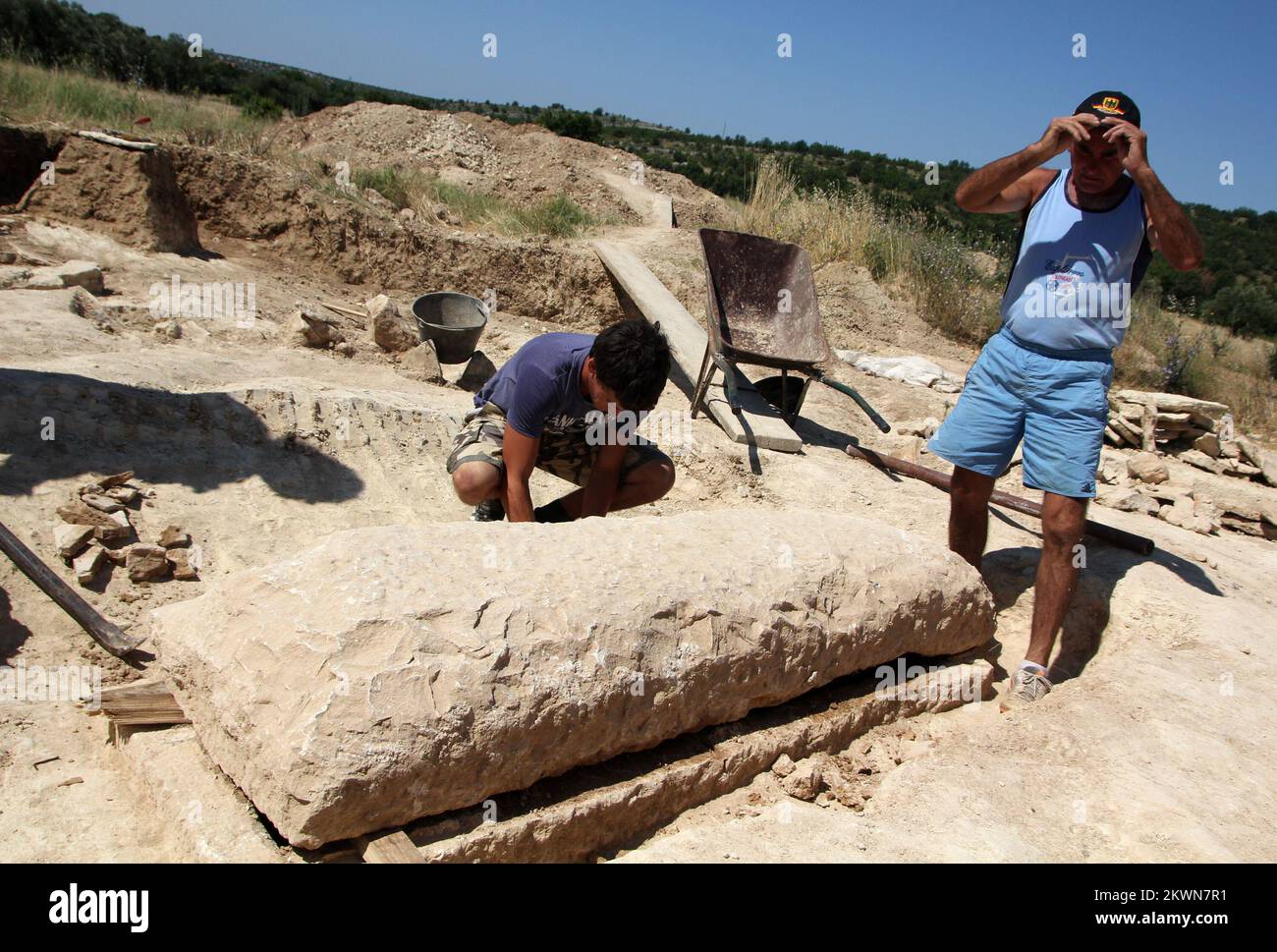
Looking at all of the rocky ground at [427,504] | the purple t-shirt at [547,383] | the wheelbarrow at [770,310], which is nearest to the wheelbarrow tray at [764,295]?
the wheelbarrow at [770,310]

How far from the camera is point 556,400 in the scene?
3127 mm

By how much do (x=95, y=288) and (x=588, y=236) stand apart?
507 cm

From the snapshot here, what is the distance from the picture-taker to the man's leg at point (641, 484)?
3562mm

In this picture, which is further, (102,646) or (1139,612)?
(1139,612)

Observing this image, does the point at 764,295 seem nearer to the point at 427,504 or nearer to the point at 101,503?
the point at 427,504

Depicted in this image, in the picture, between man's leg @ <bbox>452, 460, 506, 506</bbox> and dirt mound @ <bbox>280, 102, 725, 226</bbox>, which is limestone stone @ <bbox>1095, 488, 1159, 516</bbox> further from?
dirt mound @ <bbox>280, 102, 725, 226</bbox>

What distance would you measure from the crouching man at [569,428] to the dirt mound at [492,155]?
7.72 metres

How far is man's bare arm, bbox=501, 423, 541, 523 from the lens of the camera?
10.1 ft

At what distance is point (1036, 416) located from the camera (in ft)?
10.5

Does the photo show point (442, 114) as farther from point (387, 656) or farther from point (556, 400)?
point (387, 656)

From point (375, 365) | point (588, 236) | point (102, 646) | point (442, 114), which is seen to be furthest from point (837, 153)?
point (102, 646)

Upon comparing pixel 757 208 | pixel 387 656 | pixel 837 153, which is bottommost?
pixel 387 656

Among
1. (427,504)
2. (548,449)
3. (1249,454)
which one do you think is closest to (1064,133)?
(548,449)

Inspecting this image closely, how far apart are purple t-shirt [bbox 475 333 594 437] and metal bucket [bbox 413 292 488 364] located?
3.13 m
